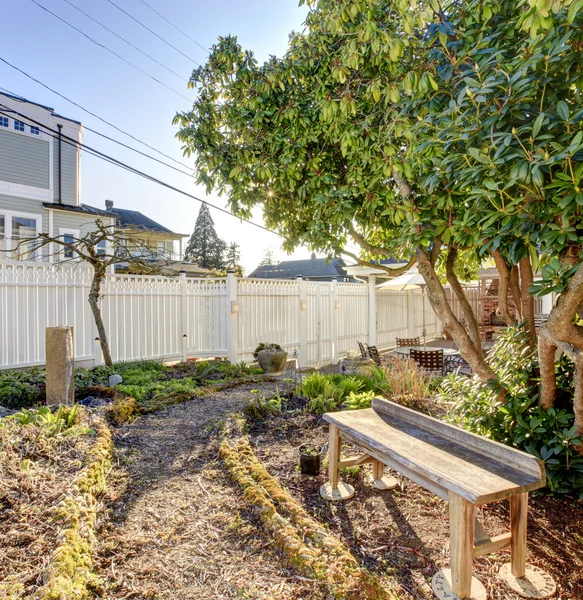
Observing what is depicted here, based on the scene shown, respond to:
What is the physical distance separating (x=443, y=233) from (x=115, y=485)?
3253 millimetres

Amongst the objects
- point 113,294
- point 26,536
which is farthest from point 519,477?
point 113,294

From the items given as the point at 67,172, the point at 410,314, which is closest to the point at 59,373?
the point at 67,172

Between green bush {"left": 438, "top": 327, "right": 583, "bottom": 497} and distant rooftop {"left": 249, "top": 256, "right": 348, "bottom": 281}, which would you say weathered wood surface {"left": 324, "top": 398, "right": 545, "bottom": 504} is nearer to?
green bush {"left": 438, "top": 327, "right": 583, "bottom": 497}

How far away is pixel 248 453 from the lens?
3.42 m

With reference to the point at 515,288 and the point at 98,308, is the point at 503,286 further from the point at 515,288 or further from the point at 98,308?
the point at 98,308

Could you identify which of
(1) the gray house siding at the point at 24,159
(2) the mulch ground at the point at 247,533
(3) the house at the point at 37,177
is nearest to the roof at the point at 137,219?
(3) the house at the point at 37,177

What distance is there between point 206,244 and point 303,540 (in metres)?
40.5

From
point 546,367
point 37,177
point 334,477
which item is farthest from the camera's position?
point 37,177

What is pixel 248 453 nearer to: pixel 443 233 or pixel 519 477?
pixel 519 477

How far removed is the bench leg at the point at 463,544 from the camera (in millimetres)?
1899

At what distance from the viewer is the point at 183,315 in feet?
28.2

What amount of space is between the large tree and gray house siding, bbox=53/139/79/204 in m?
9.07

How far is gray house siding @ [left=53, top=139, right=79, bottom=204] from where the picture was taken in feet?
38.7

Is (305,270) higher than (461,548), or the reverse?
(305,270)
